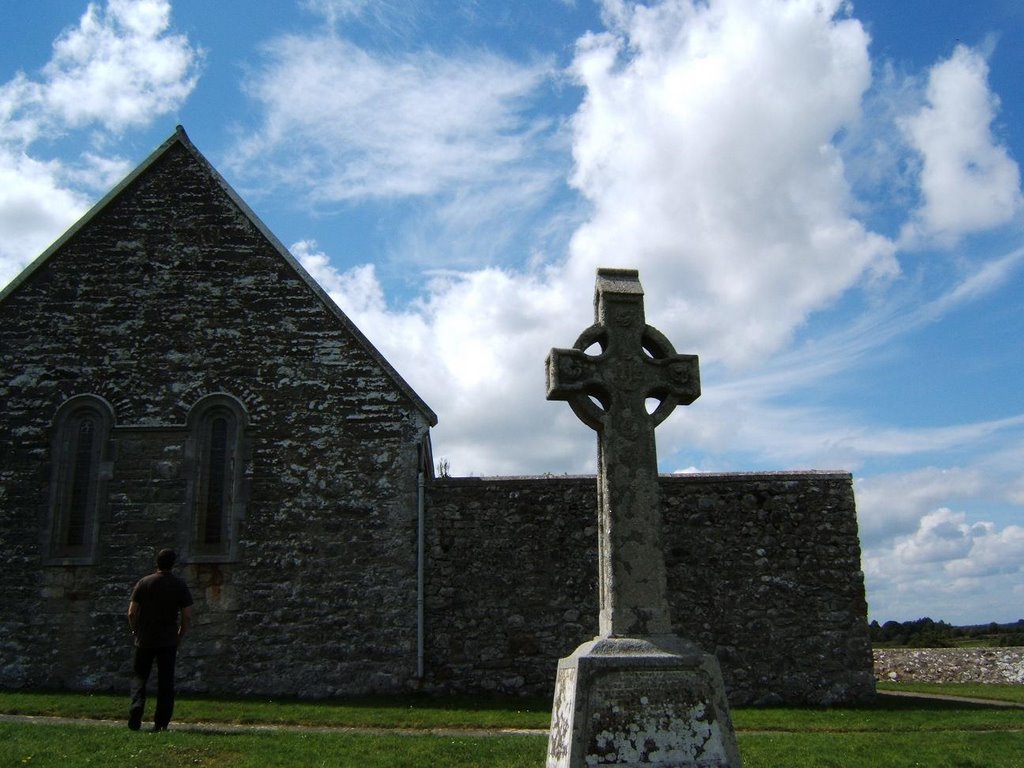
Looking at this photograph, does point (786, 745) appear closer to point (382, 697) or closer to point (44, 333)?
point (382, 697)

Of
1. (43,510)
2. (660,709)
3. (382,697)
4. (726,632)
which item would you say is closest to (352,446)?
(382,697)

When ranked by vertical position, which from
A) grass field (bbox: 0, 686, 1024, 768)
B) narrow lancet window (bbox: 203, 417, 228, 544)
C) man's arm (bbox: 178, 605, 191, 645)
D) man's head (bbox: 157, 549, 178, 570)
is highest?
narrow lancet window (bbox: 203, 417, 228, 544)

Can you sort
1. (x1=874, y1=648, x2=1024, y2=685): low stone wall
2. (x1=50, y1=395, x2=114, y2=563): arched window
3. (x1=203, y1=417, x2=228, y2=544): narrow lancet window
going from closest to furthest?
1. (x1=50, y1=395, x2=114, y2=563): arched window
2. (x1=203, y1=417, x2=228, y2=544): narrow lancet window
3. (x1=874, y1=648, x2=1024, y2=685): low stone wall

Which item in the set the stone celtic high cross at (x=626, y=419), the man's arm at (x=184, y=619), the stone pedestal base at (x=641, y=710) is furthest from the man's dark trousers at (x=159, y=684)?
the stone celtic high cross at (x=626, y=419)

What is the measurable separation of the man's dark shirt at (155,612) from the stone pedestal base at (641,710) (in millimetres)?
5151

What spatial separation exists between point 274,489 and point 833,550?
9.11 meters

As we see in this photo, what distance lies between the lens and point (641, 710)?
5578 mm

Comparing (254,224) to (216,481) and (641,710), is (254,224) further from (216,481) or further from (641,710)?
(641,710)

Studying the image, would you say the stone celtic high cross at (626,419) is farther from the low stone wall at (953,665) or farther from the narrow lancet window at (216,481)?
the low stone wall at (953,665)

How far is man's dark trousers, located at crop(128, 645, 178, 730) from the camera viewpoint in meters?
9.15

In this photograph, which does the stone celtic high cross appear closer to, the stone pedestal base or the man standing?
the stone pedestal base

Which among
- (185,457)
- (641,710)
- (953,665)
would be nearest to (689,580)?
(185,457)

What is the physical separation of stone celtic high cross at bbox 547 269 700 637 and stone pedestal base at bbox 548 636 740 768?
0.90 feet

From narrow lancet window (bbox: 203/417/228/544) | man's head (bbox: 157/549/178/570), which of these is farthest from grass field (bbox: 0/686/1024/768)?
narrow lancet window (bbox: 203/417/228/544)
